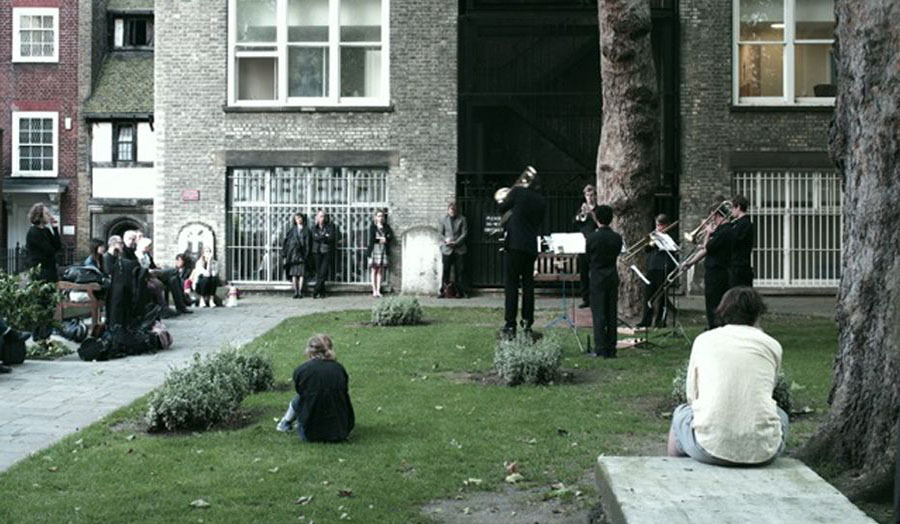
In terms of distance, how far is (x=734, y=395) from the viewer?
22.9ft

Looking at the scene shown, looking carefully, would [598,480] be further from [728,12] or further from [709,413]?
[728,12]

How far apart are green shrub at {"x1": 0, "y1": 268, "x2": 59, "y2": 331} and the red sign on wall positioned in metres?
12.7

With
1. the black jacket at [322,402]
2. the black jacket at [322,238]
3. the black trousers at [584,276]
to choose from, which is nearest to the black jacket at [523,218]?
the black trousers at [584,276]

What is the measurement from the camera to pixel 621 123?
19.6m

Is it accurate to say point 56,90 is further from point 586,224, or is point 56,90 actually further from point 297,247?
point 586,224

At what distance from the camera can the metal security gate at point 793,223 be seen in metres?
28.4

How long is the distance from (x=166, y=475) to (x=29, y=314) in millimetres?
8022

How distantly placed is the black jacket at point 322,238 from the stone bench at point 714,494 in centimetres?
2139

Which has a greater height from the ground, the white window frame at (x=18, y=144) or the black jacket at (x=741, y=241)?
the white window frame at (x=18, y=144)

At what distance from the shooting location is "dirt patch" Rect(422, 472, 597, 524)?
7629 mm

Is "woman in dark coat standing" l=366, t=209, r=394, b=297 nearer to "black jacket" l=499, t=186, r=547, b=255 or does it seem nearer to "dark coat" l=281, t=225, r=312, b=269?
"dark coat" l=281, t=225, r=312, b=269

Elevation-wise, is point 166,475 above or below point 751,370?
below

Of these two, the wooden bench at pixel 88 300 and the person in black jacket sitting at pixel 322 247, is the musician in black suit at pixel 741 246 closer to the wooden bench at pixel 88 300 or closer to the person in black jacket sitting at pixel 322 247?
the wooden bench at pixel 88 300

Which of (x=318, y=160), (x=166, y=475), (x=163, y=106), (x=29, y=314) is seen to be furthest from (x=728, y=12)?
(x=166, y=475)
